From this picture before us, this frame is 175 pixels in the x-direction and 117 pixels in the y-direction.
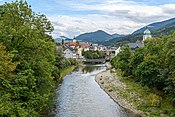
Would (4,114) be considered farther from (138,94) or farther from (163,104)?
(138,94)

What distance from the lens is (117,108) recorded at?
37875mm

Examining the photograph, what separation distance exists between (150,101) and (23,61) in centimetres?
1892

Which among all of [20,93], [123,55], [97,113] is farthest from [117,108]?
[123,55]

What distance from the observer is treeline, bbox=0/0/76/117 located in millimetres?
20277

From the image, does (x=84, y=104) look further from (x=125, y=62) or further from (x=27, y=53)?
(x=125, y=62)

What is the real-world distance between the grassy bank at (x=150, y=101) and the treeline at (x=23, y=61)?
43.4ft

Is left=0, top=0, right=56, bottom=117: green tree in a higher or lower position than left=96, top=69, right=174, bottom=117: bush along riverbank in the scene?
higher

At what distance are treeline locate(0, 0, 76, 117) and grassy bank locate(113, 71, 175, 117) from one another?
Answer: 13.2 metres

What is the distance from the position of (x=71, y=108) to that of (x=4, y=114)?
18880 millimetres

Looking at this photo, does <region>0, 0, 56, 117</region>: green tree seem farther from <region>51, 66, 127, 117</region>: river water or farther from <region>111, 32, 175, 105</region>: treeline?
<region>111, 32, 175, 105</region>: treeline

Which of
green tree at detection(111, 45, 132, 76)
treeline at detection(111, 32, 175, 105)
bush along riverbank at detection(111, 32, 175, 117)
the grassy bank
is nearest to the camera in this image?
treeline at detection(111, 32, 175, 105)

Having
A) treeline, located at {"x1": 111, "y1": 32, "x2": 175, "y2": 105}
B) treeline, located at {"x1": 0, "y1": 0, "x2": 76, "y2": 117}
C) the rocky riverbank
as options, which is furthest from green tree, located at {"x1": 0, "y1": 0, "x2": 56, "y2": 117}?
treeline, located at {"x1": 111, "y1": 32, "x2": 175, "y2": 105}

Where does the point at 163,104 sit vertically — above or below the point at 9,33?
below

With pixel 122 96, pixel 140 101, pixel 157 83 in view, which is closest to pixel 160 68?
pixel 157 83
